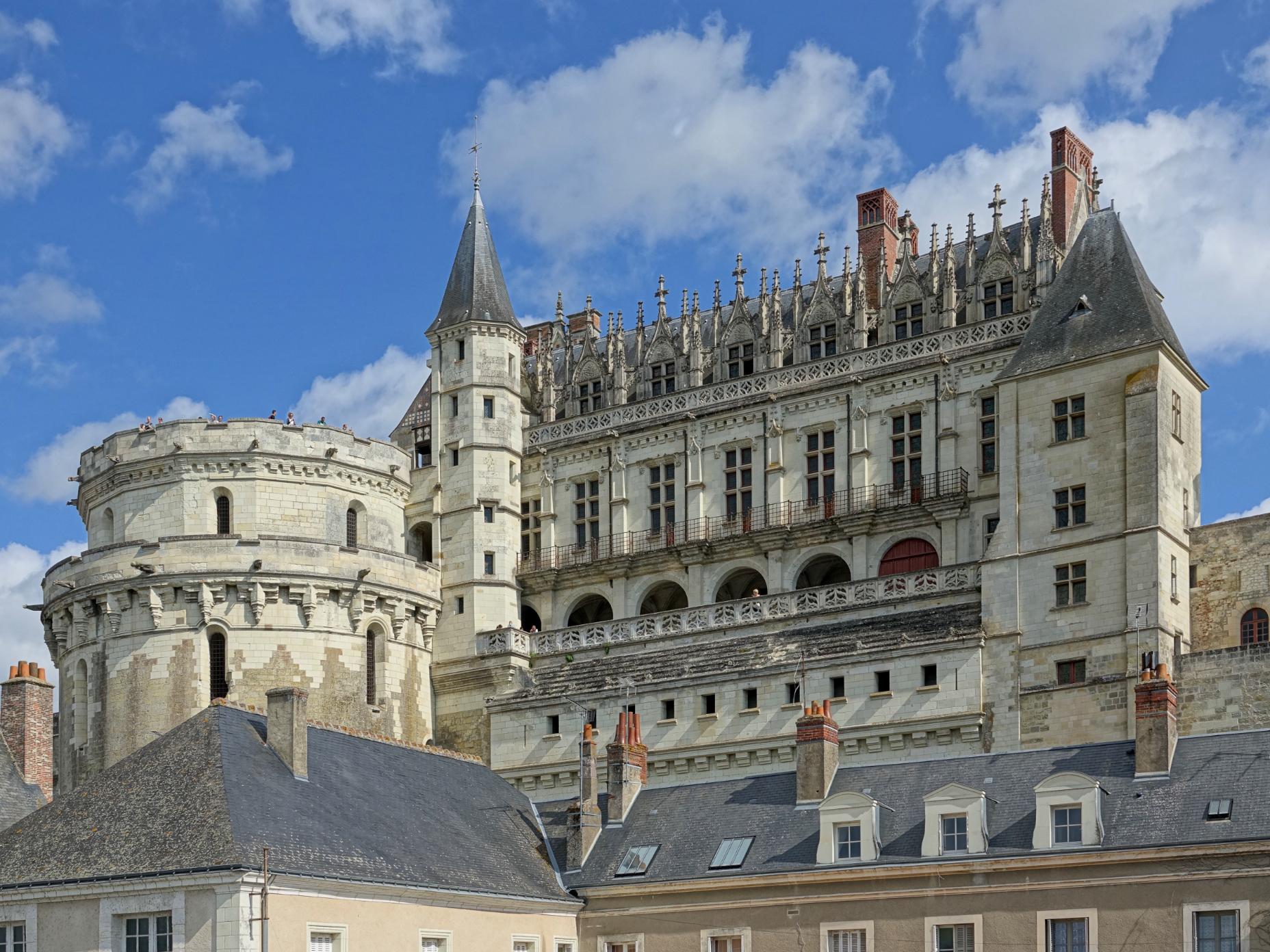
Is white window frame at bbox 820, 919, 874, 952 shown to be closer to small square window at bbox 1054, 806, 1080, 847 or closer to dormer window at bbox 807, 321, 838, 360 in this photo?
small square window at bbox 1054, 806, 1080, 847

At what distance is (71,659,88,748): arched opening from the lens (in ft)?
153

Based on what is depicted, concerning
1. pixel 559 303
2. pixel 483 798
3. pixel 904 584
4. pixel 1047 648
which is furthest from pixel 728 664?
pixel 559 303

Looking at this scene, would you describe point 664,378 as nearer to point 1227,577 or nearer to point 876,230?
point 876,230

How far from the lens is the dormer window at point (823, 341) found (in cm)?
4859

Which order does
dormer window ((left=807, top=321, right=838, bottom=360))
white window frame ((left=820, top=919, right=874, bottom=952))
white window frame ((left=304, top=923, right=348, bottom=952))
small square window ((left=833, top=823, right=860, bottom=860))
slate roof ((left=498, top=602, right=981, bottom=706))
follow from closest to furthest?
white window frame ((left=304, top=923, right=348, bottom=952)) → white window frame ((left=820, top=919, right=874, bottom=952)) → small square window ((left=833, top=823, right=860, bottom=860)) → slate roof ((left=498, top=602, right=981, bottom=706)) → dormer window ((left=807, top=321, right=838, bottom=360))

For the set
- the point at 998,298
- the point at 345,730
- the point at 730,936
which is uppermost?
the point at 998,298

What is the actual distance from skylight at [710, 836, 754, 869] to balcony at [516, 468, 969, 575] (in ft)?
49.7

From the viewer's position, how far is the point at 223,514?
1864 inches

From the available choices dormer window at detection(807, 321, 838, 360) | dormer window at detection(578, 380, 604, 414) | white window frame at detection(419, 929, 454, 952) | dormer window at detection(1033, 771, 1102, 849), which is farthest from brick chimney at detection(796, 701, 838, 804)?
dormer window at detection(578, 380, 604, 414)

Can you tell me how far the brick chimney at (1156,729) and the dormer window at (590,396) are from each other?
1005 inches

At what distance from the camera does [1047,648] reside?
128ft

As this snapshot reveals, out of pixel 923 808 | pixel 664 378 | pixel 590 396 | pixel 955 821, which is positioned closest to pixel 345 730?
pixel 923 808

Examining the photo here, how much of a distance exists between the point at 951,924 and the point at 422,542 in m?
26.1

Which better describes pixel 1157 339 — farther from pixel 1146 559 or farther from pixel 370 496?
pixel 370 496
